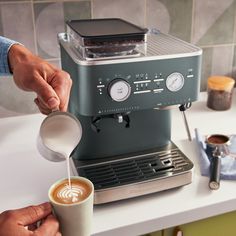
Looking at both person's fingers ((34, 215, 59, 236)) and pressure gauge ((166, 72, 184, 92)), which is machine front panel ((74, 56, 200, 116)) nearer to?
pressure gauge ((166, 72, 184, 92))

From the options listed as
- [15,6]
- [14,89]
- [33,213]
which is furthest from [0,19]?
[33,213]

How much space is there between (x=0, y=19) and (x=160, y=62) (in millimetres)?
559

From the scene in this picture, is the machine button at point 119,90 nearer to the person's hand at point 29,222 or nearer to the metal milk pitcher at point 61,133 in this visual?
the metal milk pitcher at point 61,133

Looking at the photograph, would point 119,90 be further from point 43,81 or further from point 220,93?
point 220,93

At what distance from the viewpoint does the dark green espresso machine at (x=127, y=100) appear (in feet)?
2.77

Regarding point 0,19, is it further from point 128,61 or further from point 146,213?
point 146,213

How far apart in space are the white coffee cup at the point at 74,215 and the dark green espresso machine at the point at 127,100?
0.40ft

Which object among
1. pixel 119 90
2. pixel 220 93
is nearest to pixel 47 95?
pixel 119 90

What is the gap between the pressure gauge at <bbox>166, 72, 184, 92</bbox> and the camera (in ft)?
2.90

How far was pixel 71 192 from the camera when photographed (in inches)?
29.3

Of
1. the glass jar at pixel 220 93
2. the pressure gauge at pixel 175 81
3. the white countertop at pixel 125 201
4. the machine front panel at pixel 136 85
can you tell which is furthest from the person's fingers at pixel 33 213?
the glass jar at pixel 220 93

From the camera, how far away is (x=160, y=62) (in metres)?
0.87

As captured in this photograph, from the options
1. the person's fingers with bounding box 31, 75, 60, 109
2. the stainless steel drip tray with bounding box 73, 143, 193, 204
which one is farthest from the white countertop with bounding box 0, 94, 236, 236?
the person's fingers with bounding box 31, 75, 60, 109

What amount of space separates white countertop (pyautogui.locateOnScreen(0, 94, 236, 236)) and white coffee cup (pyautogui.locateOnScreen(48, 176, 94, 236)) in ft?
0.25
